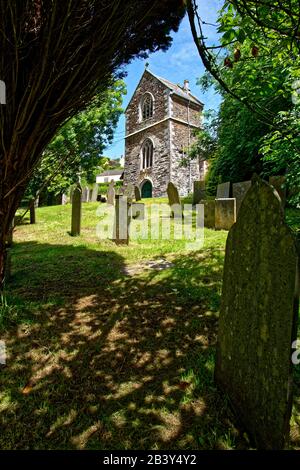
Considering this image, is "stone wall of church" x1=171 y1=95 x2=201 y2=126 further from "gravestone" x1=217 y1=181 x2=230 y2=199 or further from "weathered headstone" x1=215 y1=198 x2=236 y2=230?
"weathered headstone" x1=215 y1=198 x2=236 y2=230

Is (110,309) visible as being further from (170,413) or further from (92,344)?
(170,413)

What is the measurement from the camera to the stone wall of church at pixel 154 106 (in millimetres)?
29141

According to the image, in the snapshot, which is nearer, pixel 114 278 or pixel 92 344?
pixel 92 344

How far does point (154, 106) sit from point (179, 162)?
24.4 feet

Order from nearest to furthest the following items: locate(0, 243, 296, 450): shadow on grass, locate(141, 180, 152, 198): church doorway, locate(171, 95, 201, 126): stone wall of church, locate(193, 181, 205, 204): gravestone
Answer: locate(0, 243, 296, 450): shadow on grass → locate(193, 181, 205, 204): gravestone → locate(171, 95, 201, 126): stone wall of church → locate(141, 180, 152, 198): church doorway

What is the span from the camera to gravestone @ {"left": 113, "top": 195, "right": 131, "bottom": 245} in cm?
717

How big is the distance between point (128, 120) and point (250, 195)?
34.4 m

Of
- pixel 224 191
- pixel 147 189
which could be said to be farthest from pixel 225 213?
pixel 147 189

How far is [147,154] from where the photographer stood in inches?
1223

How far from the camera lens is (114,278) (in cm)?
473

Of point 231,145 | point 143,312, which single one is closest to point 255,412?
point 143,312

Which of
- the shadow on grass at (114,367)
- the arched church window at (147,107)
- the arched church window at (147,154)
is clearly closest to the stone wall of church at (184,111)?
the arched church window at (147,107)

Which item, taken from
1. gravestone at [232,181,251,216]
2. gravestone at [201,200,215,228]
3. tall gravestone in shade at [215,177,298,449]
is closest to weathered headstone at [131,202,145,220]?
gravestone at [201,200,215,228]

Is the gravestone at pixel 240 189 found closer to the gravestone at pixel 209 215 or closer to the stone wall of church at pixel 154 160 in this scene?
the gravestone at pixel 209 215
